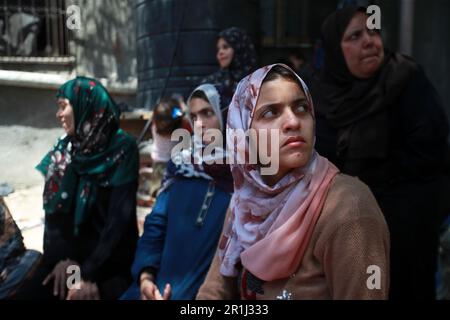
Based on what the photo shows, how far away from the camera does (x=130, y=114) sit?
474cm

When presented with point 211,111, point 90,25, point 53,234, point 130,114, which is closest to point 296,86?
point 211,111

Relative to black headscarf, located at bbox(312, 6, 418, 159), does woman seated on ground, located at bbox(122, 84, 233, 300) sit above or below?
below

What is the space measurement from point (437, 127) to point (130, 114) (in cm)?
346

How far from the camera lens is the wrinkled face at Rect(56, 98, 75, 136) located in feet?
6.89

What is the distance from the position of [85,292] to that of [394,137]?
1.44 m

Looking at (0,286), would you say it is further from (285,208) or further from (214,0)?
(214,0)

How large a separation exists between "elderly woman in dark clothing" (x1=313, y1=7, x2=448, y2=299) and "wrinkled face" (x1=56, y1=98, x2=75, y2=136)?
109cm

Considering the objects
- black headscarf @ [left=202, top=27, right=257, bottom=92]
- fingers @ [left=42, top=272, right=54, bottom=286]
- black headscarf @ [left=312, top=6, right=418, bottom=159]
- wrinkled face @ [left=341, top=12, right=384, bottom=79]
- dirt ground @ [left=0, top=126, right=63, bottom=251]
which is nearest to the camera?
dirt ground @ [left=0, top=126, right=63, bottom=251]

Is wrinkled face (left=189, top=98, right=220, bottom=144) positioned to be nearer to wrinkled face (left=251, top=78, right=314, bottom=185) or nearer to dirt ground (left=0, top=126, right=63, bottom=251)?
dirt ground (left=0, top=126, right=63, bottom=251)

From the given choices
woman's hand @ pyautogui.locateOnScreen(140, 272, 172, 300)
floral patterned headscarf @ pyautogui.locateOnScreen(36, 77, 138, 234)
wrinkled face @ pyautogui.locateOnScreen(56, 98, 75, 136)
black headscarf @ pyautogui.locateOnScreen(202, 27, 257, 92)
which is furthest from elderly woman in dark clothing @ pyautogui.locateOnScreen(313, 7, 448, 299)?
black headscarf @ pyautogui.locateOnScreen(202, 27, 257, 92)

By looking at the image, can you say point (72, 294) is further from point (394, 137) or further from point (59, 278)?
point (394, 137)

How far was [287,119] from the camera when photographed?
1014 millimetres

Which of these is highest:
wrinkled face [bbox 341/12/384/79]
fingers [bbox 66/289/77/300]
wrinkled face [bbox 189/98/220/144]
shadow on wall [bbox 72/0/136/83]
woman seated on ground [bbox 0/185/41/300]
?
shadow on wall [bbox 72/0/136/83]

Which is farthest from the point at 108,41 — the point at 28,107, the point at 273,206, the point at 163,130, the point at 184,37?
the point at 273,206
